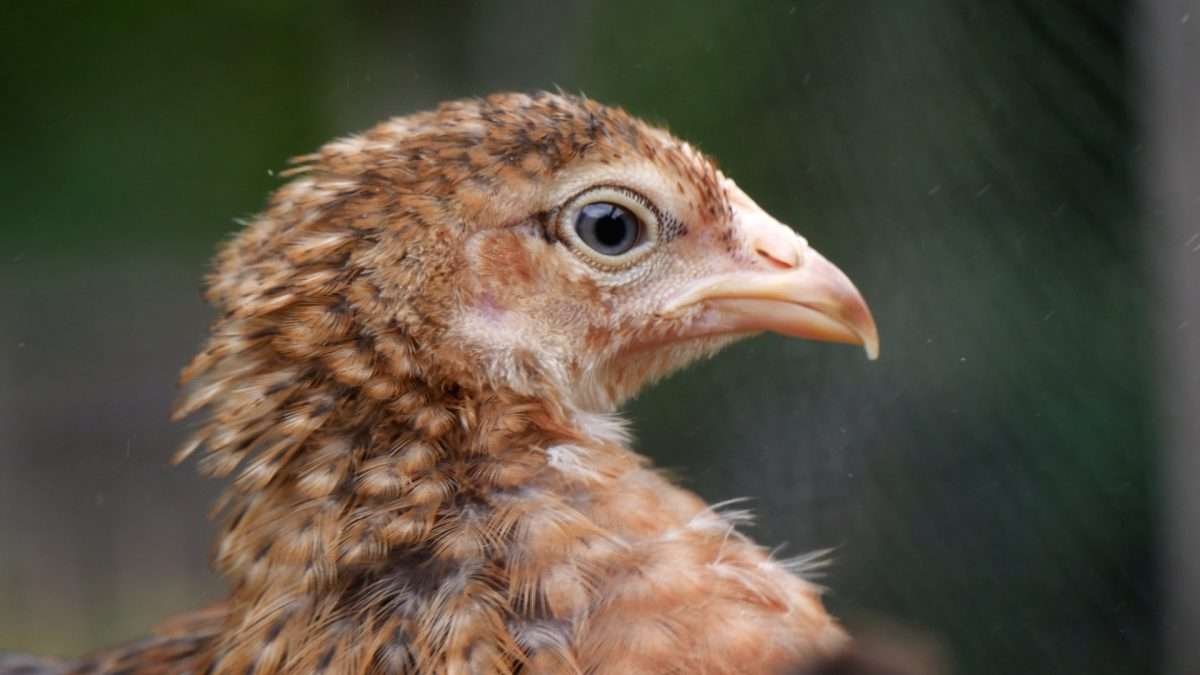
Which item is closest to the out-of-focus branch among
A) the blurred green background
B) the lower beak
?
the blurred green background

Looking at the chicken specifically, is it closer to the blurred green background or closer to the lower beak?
the lower beak

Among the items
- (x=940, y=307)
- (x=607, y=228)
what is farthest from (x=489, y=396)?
(x=940, y=307)

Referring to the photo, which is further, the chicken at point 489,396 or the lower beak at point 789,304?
the lower beak at point 789,304

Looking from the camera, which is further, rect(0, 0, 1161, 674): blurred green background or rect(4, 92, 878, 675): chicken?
rect(0, 0, 1161, 674): blurred green background

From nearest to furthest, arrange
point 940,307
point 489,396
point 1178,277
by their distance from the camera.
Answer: point 1178,277 → point 489,396 → point 940,307

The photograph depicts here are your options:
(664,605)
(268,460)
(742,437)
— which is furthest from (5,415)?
(664,605)

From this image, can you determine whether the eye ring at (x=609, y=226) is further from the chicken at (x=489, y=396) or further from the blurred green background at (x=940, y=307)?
the blurred green background at (x=940, y=307)

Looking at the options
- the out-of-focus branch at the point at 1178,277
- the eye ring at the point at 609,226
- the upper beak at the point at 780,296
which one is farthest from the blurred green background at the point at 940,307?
the eye ring at the point at 609,226

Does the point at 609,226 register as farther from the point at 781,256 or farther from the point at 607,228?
A: the point at 781,256

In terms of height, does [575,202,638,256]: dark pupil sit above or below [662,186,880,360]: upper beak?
above
